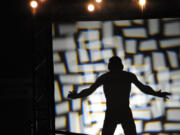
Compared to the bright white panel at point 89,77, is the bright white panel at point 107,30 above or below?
above

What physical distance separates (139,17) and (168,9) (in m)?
0.70

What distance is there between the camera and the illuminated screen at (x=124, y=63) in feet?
10.8

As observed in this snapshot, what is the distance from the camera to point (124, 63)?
11.0 ft

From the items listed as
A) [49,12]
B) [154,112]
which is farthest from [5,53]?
[154,112]

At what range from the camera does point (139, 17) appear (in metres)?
2.60

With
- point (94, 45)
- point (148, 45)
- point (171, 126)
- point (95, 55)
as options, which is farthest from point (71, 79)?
point (171, 126)

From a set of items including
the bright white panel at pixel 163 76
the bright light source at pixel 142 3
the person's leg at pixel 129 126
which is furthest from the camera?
the bright white panel at pixel 163 76

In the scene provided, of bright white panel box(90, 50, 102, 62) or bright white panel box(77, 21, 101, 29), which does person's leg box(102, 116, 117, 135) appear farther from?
bright white panel box(77, 21, 101, 29)

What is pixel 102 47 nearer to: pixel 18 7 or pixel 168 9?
pixel 168 9

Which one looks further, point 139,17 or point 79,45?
point 79,45

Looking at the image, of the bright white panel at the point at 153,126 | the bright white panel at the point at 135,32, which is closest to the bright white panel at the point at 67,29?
the bright white panel at the point at 135,32

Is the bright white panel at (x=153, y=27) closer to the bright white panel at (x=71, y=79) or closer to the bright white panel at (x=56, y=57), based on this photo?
the bright white panel at (x=71, y=79)

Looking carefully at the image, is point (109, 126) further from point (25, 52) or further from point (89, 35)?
point (25, 52)

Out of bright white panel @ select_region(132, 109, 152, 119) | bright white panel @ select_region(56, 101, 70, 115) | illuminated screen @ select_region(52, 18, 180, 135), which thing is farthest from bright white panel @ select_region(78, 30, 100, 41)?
bright white panel @ select_region(132, 109, 152, 119)
